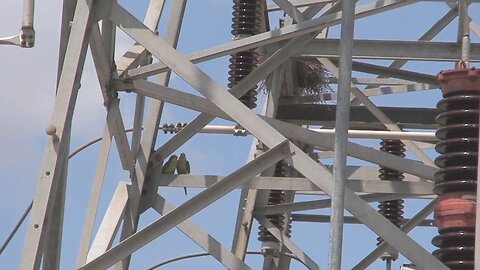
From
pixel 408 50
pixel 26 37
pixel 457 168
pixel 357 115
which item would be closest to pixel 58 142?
pixel 26 37

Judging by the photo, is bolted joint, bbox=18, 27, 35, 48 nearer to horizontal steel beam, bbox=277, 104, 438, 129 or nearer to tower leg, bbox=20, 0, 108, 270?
tower leg, bbox=20, 0, 108, 270

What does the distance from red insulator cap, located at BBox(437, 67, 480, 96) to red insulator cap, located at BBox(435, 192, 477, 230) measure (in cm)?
63

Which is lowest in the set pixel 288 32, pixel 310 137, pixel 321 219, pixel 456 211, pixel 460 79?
pixel 456 211

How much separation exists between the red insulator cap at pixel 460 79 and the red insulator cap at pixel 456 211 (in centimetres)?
63

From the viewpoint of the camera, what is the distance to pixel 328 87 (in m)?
15.2

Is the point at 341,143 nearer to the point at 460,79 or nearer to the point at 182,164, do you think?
the point at 460,79

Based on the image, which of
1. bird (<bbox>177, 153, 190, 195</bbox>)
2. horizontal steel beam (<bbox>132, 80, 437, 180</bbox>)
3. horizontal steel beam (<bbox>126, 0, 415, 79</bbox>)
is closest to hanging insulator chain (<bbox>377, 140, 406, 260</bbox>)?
bird (<bbox>177, 153, 190, 195</bbox>)

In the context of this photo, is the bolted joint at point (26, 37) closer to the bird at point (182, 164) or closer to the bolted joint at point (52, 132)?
the bolted joint at point (52, 132)

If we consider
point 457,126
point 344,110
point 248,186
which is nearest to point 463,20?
point 248,186

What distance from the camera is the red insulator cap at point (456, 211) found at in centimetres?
903

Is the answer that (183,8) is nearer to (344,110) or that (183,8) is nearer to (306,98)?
(306,98)

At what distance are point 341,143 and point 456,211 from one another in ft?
2.95

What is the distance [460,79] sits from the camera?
938 cm

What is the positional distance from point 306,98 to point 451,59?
331cm
